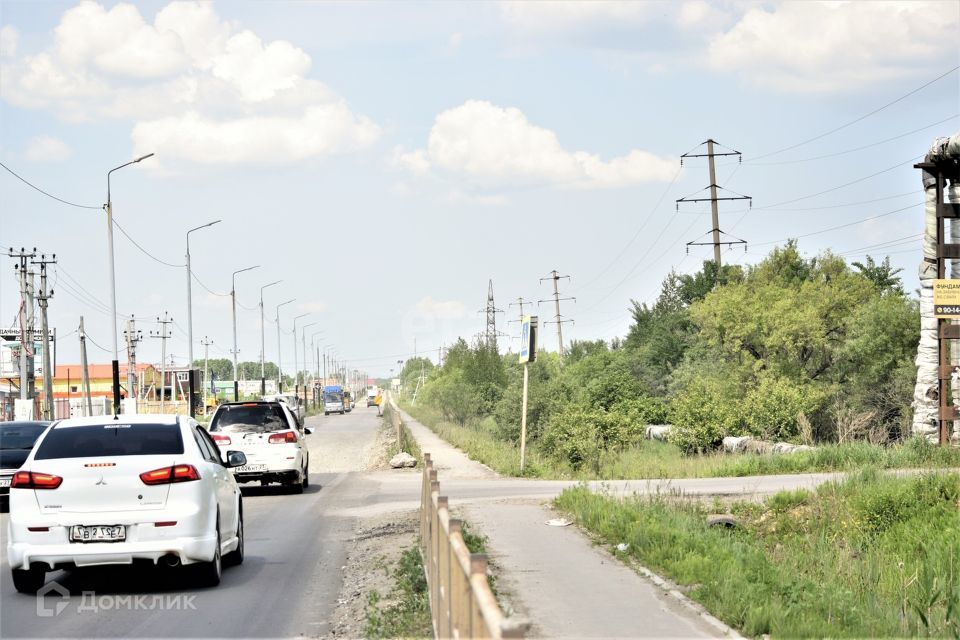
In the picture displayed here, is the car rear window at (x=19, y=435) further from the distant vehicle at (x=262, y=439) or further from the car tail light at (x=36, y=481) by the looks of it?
the car tail light at (x=36, y=481)

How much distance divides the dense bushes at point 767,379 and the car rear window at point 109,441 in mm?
18544

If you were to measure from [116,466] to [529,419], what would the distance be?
36686 mm

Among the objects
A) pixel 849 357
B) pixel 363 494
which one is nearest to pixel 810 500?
pixel 363 494

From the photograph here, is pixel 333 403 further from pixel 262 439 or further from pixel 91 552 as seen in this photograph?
pixel 91 552

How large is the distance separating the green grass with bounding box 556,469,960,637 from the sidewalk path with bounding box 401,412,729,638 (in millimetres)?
386

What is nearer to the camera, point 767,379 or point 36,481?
point 36,481

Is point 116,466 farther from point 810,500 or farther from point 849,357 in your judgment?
point 849,357

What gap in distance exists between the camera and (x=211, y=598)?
10703 mm

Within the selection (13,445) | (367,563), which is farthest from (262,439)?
(367,563)

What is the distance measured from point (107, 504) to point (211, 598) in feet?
4.19

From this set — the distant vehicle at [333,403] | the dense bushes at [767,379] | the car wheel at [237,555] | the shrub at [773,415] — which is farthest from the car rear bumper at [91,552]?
the distant vehicle at [333,403]

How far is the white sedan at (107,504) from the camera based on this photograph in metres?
10.4

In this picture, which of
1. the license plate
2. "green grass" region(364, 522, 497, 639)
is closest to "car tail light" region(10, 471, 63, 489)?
the license plate

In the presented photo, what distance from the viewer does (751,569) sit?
35.9ft
